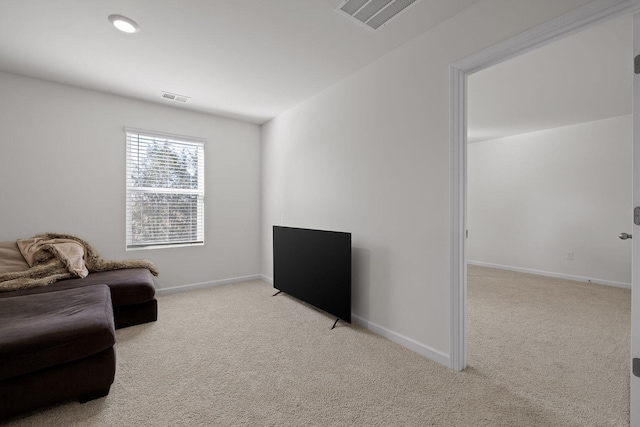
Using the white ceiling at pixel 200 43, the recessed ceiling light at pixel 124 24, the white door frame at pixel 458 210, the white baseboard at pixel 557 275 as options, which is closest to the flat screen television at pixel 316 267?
the white door frame at pixel 458 210

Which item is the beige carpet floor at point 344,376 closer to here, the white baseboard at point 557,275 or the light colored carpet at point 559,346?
the light colored carpet at point 559,346

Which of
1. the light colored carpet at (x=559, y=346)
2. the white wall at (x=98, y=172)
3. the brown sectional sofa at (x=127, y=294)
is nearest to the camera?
the light colored carpet at (x=559, y=346)

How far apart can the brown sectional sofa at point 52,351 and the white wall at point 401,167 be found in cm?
203

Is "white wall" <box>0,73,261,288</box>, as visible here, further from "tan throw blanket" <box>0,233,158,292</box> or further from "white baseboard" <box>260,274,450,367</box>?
"white baseboard" <box>260,274,450,367</box>

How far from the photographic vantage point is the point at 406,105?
2.39 m

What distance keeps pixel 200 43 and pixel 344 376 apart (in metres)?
2.78

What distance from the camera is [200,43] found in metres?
2.40

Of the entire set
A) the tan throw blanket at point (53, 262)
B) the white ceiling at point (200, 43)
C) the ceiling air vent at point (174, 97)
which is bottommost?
the tan throw blanket at point (53, 262)

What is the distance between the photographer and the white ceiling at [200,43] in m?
1.99

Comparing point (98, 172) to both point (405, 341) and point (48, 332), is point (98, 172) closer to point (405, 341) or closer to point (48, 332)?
point (48, 332)

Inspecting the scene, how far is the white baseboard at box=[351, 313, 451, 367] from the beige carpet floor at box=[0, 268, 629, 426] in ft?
0.17

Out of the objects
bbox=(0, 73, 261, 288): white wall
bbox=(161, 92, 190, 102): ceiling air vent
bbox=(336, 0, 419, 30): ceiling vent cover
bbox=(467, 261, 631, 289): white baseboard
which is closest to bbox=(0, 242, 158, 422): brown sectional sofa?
bbox=(0, 73, 261, 288): white wall

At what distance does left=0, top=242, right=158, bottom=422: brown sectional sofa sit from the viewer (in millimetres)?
1504

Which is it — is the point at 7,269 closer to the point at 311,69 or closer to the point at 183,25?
the point at 183,25
